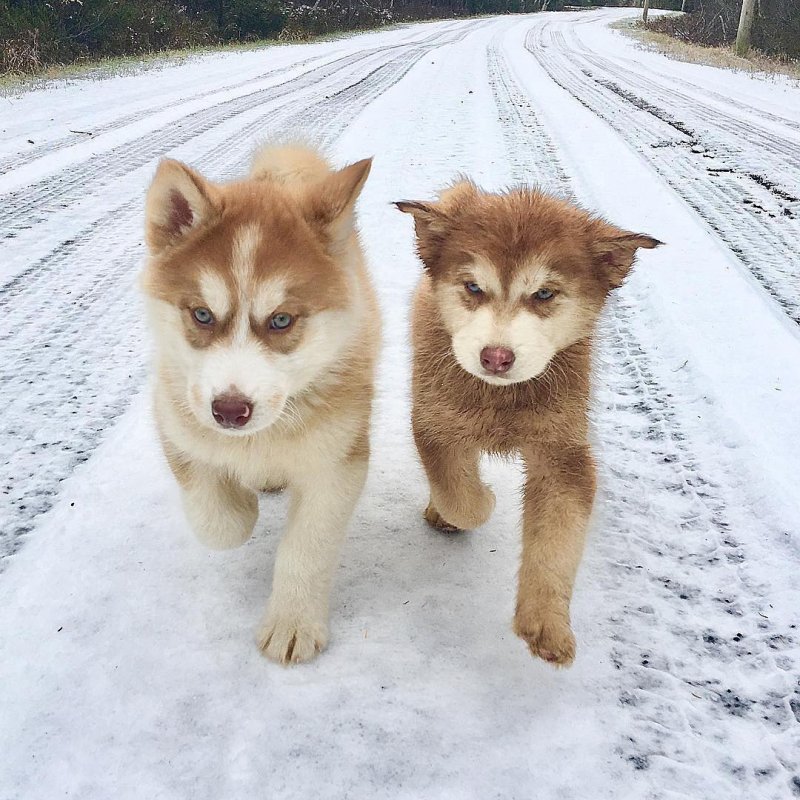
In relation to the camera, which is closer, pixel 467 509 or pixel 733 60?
pixel 467 509

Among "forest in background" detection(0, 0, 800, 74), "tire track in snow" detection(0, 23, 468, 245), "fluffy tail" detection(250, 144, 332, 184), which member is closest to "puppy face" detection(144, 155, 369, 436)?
"fluffy tail" detection(250, 144, 332, 184)

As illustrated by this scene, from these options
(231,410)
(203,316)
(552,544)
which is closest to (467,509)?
(552,544)

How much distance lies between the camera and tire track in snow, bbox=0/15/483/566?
2863 millimetres

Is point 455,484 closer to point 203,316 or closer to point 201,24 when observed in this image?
point 203,316

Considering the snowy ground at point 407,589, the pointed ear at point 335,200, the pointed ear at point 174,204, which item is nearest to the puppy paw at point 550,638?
the snowy ground at point 407,589

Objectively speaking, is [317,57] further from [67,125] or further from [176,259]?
[176,259]

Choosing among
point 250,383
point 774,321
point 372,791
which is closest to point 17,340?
point 250,383

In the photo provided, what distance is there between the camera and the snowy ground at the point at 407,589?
183 cm

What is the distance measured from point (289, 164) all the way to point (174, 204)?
946 mm

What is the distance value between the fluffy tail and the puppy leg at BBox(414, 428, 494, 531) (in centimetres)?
116

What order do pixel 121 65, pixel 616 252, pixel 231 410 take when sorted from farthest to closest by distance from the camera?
pixel 121 65
pixel 616 252
pixel 231 410

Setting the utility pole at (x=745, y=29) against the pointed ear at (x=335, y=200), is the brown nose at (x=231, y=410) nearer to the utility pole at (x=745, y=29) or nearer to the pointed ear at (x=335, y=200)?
the pointed ear at (x=335, y=200)

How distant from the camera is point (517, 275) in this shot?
2.32 m

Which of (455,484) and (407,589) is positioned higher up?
(455,484)
